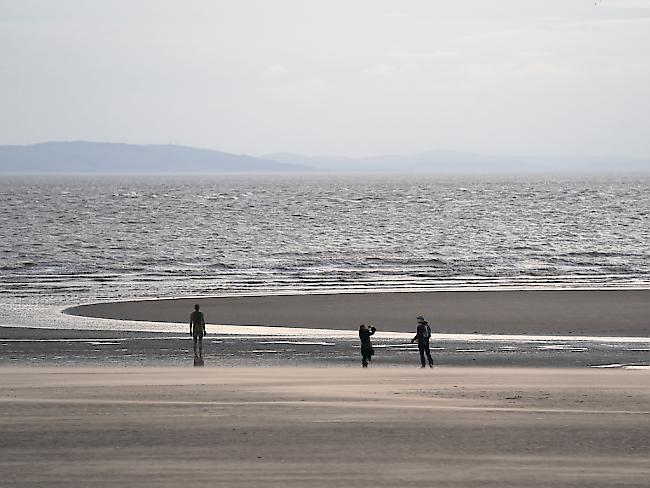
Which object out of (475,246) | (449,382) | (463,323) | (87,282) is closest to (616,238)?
(475,246)

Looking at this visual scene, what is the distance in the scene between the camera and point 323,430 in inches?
573

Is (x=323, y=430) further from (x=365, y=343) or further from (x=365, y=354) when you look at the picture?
(x=365, y=354)

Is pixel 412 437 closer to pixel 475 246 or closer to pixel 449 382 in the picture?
pixel 449 382

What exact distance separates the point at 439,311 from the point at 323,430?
2153 centimetres

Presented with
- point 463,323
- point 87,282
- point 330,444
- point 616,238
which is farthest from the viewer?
point 616,238

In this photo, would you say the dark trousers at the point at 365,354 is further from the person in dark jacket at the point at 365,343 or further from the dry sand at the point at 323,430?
the dry sand at the point at 323,430

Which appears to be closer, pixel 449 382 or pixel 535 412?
pixel 535 412

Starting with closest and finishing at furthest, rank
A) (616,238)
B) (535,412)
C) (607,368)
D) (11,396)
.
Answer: (535,412) < (11,396) < (607,368) < (616,238)

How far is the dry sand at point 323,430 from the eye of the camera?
12164 millimetres

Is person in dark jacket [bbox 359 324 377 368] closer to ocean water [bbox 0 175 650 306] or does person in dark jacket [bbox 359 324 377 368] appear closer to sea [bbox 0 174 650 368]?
sea [bbox 0 174 650 368]

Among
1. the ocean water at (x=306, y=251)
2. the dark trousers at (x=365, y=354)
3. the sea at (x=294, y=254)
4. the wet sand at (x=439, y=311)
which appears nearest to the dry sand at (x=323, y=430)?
the dark trousers at (x=365, y=354)

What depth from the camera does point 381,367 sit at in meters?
23.4

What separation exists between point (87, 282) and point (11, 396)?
31984mm

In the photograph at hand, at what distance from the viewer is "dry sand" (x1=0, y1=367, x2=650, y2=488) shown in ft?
39.9
